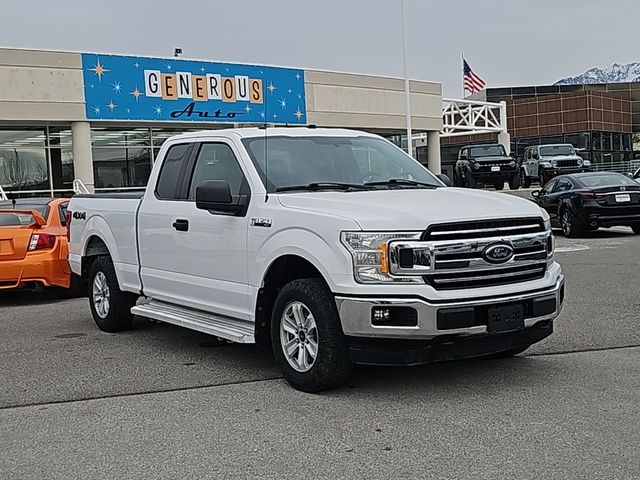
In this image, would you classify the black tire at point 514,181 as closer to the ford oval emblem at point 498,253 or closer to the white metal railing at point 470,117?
the white metal railing at point 470,117

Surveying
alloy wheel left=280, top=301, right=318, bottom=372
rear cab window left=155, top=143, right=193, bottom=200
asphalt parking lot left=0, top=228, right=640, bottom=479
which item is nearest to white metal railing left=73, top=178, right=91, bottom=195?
asphalt parking lot left=0, top=228, right=640, bottom=479

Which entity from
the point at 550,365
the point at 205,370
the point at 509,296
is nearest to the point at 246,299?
the point at 205,370

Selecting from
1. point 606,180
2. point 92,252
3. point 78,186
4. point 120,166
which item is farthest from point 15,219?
point 120,166

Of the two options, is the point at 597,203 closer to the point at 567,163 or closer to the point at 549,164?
the point at 549,164

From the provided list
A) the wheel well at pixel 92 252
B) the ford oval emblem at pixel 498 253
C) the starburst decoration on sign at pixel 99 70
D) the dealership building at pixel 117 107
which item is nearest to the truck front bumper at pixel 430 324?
the ford oval emblem at pixel 498 253

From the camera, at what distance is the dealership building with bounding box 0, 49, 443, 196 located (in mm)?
24094

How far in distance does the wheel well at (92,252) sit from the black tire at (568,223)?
38.8 ft

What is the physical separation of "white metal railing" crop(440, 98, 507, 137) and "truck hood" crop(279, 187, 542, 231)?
31726mm

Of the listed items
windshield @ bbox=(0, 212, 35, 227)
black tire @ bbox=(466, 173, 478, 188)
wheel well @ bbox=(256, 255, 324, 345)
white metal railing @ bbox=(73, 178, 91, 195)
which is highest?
white metal railing @ bbox=(73, 178, 91, 195)

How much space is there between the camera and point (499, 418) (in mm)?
5473

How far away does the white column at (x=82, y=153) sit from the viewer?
25094 mm

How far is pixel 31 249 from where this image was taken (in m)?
11.2

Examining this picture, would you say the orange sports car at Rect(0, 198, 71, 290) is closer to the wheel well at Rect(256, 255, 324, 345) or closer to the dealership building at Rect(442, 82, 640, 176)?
the wheel well at Rect(256, 255, 324, 345)

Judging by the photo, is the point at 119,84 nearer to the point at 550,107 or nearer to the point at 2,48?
the point at 2,48
